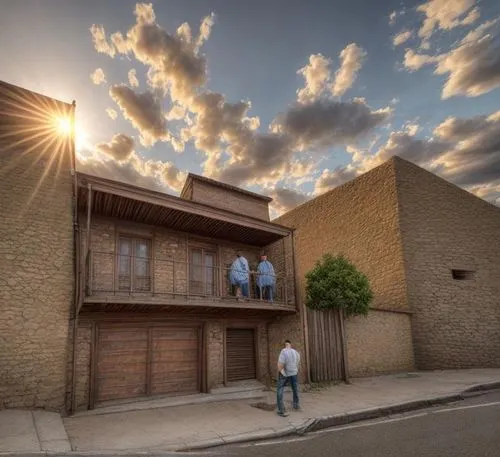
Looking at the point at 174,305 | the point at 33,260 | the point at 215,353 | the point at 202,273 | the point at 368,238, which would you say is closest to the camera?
the point at 33,260

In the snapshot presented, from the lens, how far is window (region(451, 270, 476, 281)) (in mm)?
17672

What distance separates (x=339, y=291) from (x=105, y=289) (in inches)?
305

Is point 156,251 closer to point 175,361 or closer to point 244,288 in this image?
point 244,288

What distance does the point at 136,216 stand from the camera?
36.4 feet

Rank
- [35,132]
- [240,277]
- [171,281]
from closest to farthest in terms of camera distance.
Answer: [35,132] < [171,281] < [240,277]

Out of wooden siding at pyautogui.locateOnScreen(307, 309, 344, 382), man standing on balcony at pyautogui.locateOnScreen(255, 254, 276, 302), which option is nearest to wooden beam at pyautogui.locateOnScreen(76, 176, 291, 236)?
man standing on balcony at pyautogui.locateOnScreen(255, 254, 276, 302)

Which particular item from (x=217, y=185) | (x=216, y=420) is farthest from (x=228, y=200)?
(x=216, y=420)

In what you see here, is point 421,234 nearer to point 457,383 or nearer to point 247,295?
point 457,383

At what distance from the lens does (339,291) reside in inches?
518

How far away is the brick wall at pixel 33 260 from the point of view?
8.44 meters

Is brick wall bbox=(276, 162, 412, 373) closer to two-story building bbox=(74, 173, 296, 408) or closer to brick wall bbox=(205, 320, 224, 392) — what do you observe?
two-story building bbox=(74, 173, 296, 408)

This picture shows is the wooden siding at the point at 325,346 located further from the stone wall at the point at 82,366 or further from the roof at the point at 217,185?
the stone wall at the point at 82,366

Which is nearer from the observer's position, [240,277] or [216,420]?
[216,420]

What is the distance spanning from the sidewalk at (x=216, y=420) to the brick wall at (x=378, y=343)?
1.81 m
